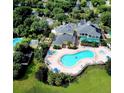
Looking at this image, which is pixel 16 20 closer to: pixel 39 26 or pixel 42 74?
pixel 39 26

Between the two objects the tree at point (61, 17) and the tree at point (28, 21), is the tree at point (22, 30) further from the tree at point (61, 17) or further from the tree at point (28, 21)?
the tree at point (61, 17)

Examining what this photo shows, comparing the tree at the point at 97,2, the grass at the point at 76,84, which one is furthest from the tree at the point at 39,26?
the tree at the point at 97,2

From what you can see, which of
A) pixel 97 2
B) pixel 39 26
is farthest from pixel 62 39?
pixel 97 2

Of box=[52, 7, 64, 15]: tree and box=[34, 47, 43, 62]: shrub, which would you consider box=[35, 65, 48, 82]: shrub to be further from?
box=[52, 7, 64, 15]: tree

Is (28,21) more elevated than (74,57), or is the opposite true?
(28,21)

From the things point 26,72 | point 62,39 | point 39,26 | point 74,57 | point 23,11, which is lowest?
point 26,72

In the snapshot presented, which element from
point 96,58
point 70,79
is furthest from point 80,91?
point 96,58

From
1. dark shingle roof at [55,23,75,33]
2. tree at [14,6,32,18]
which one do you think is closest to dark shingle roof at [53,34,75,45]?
dark shingle roof at [55,23,75,33]
